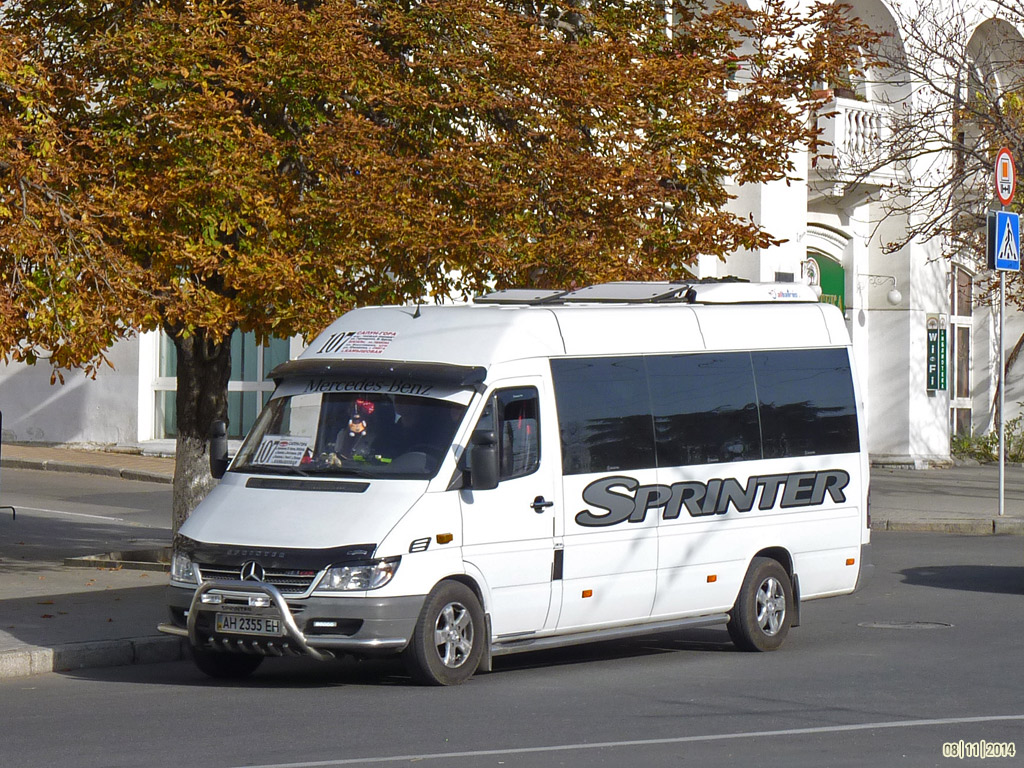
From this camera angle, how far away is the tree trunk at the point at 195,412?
1534 centimetres

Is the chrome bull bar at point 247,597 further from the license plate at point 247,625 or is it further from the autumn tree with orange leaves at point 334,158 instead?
the autumn tree with orange leaves at point 334,158

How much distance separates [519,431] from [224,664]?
2.39m

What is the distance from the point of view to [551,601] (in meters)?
10.4

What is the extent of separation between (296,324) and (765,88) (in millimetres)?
4792

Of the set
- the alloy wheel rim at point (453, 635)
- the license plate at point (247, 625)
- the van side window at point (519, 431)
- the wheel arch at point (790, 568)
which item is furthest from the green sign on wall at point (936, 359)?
the license plate at point (247, 625)

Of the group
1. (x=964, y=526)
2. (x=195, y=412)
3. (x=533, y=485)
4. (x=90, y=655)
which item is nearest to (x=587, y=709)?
(x=533, y=485)

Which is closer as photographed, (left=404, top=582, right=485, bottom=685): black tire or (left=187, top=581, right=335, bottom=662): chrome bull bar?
(left=187, top=581, right=335, bottom=662): chrome bull bar

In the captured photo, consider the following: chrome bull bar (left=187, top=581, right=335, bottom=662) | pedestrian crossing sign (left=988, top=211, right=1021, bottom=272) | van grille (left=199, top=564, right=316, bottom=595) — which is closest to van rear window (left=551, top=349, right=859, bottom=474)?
van grille (left=199, top=564, right=316, bottom=595)

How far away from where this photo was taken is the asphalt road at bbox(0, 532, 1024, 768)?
7656mm

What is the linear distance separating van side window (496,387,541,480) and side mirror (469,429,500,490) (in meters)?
0.25

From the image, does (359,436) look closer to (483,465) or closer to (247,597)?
(483,465)

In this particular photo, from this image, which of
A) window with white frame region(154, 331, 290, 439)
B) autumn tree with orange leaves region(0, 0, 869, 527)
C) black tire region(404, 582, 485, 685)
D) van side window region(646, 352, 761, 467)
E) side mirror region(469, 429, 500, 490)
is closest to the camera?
black tire region(404, 582, 485, 685)

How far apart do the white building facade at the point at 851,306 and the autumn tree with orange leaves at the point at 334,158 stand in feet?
42.0

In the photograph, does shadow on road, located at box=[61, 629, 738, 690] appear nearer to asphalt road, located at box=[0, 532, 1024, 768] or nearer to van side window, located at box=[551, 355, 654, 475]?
asphalt road, located at box=[0, 532, 1024, 768]
